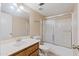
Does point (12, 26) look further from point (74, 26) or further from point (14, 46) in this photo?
point (74, 26)

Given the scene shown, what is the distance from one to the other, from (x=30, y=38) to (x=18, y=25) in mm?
260

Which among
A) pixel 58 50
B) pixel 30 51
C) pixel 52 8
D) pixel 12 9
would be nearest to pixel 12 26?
pixel 12 9

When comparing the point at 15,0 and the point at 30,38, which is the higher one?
the point at 15,0

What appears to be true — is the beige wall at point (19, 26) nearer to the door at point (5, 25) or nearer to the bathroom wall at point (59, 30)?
the door at point (5, 25)

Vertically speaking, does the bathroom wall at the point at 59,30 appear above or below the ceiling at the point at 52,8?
below

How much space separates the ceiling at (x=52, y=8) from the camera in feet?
4.81

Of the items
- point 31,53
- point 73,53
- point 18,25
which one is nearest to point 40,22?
point 18,25

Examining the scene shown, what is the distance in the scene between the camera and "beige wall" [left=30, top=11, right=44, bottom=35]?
5.00 ft

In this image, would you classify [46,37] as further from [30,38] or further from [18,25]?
[18,25]

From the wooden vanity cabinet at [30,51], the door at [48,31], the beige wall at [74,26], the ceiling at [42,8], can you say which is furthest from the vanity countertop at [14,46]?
the beige wall at [74,26]

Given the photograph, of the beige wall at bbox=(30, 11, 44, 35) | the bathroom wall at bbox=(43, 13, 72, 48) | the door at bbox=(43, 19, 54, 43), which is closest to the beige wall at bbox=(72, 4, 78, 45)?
the bathroom wall at bbox=(43, 13, 72, 48)

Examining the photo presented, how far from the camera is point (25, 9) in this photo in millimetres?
1534

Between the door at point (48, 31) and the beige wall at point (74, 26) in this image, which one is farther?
the door at point (48, 31)

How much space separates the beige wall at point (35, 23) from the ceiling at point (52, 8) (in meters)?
0.07
